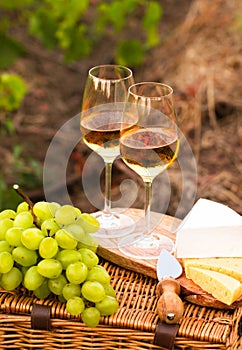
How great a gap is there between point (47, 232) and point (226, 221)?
423 mm

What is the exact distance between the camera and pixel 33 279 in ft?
5.39

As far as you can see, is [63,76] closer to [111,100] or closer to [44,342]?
[111,100]

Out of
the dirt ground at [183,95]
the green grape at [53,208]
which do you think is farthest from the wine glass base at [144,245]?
the dirt ground at [183,95]

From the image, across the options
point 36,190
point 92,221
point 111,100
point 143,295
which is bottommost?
point 36,190

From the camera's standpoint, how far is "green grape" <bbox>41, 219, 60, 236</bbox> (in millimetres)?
1665

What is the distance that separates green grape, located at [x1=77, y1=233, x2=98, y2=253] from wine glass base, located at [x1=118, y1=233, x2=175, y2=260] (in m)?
0.11

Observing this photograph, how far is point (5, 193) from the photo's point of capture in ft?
9.79

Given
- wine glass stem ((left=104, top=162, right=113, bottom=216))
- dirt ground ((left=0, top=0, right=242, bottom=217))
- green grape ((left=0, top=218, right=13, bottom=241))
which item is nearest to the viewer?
green grape ((left=0, top=218, right=13, bottom=241))

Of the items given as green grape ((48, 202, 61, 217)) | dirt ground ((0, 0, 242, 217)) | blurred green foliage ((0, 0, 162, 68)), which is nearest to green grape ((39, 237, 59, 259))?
green grape ((48, 202, 61, 217))

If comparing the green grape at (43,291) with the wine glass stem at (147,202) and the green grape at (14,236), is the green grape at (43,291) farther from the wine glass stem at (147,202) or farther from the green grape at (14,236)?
the wine glass stem at (147,202)

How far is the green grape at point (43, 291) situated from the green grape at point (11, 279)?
0.15 feet

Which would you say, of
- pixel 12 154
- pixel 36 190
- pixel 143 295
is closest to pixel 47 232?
pixel 143 295

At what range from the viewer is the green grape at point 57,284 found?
1645mm

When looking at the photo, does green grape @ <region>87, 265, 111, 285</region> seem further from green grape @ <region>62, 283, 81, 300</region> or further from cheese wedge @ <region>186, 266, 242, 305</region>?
cheese wedge @ <region>186, 266, 242, 305</region>
